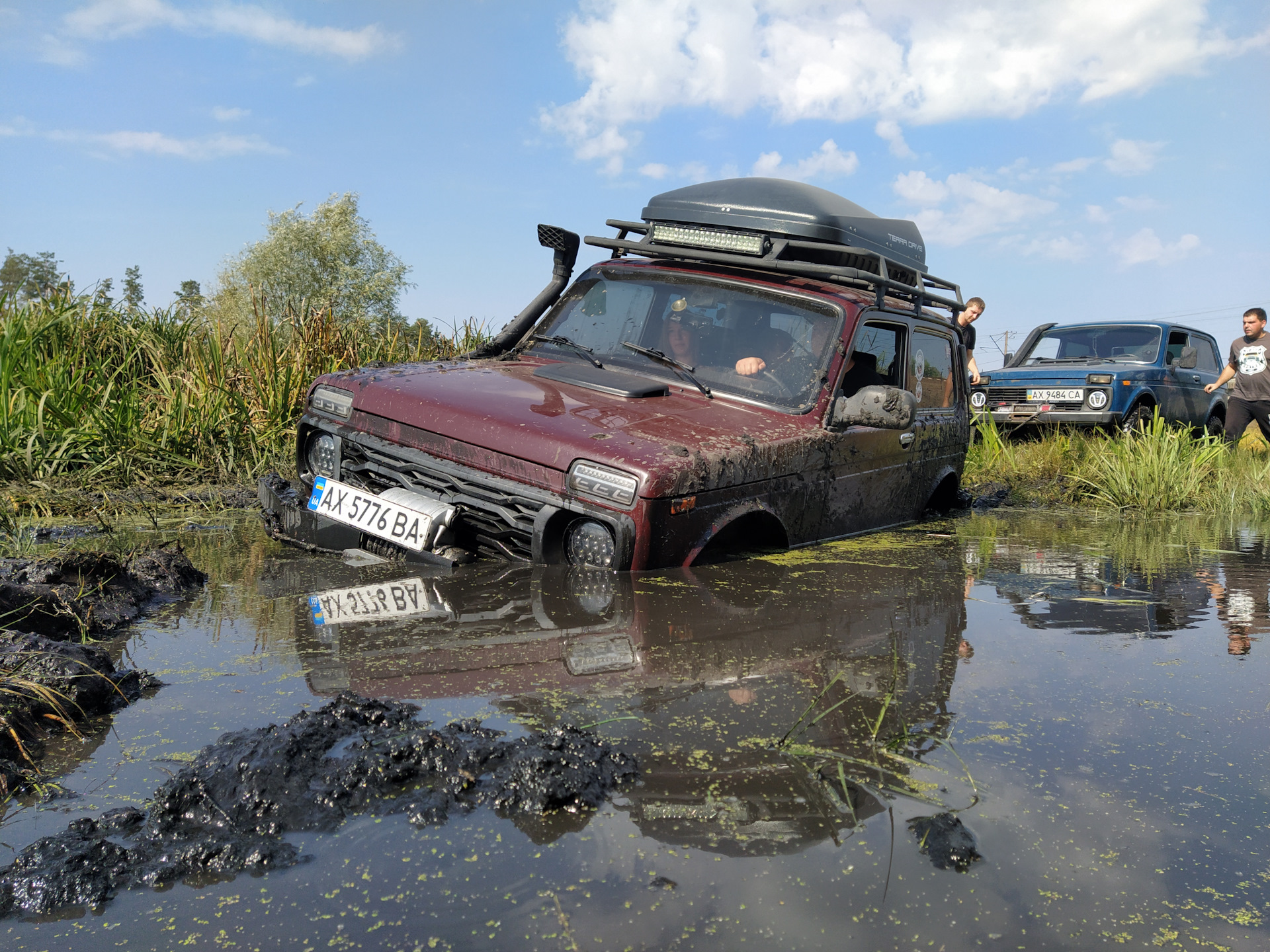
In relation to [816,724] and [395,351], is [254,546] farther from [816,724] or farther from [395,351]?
[395,351]

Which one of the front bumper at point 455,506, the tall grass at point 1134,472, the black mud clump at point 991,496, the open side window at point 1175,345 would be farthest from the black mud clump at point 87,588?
the open side window at point 1175,345

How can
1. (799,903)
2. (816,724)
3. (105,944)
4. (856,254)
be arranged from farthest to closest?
(856,254) → (816,724) → (799,903) → (105,944)

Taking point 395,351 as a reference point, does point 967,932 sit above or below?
below

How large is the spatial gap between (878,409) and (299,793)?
11.6 feet

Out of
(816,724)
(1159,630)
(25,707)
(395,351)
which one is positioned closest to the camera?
(25,707)

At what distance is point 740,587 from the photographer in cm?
436

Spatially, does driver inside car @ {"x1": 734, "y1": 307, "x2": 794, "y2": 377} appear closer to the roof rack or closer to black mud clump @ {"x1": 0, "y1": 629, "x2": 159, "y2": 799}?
the roof rack

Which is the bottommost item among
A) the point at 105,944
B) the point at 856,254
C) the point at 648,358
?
the point at 105,944

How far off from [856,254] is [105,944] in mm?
4962

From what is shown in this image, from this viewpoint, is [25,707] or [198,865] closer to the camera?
[198,865]

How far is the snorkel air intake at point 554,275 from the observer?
246 inches

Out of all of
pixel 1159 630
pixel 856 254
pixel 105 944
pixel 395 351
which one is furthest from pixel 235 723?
pixel 395 351

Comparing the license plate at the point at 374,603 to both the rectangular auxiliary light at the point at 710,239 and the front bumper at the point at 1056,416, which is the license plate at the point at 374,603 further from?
the front bumper at the point at 1056,416

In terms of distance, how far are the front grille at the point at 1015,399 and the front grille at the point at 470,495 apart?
34.7ft
